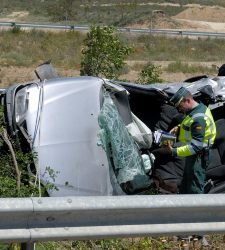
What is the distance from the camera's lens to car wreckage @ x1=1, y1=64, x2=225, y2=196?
6801 mm

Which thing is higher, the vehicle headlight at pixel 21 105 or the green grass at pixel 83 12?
the vehicle headlight at pixel 21 105

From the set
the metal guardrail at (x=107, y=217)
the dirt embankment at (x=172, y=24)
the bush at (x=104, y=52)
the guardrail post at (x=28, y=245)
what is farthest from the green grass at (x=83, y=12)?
the guardrail post at (x=28, y=245)

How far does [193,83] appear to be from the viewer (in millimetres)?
9266

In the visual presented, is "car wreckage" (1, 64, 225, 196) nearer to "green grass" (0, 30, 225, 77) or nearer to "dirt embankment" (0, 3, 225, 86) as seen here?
"dirt embankment" (0, 3, 225, 86)

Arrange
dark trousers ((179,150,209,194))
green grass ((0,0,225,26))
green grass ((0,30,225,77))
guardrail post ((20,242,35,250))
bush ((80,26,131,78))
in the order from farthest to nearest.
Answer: green grass ((0,0,225,26)) → green grass ((0,30,225,77)) → bush ((80,26,131,78)) → dark trousers ((179,150,209,194)) → guardrail post ((20,242,35,250))

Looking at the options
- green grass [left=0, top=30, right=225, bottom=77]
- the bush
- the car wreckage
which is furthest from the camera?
green grass [left=0, top=30, right=225, bottom=77]

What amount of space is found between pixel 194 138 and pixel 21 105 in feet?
6.24

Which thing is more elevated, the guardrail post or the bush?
the guardrail post

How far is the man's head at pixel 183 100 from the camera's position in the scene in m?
7.16

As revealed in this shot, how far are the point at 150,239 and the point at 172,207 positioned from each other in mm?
1383

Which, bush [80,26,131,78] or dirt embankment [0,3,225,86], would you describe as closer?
bush [80,26,131,78]

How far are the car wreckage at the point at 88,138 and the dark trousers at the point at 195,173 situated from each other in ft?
1.26

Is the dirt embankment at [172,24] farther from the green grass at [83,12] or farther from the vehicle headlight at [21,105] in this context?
the vehicle headlight at [21,105]

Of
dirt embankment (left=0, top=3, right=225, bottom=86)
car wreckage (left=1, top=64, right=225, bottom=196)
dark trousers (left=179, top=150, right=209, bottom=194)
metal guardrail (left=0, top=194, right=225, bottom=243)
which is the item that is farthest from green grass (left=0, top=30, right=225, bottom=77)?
metal guardrail (left=0, top=194, right=225, bottom=243)
